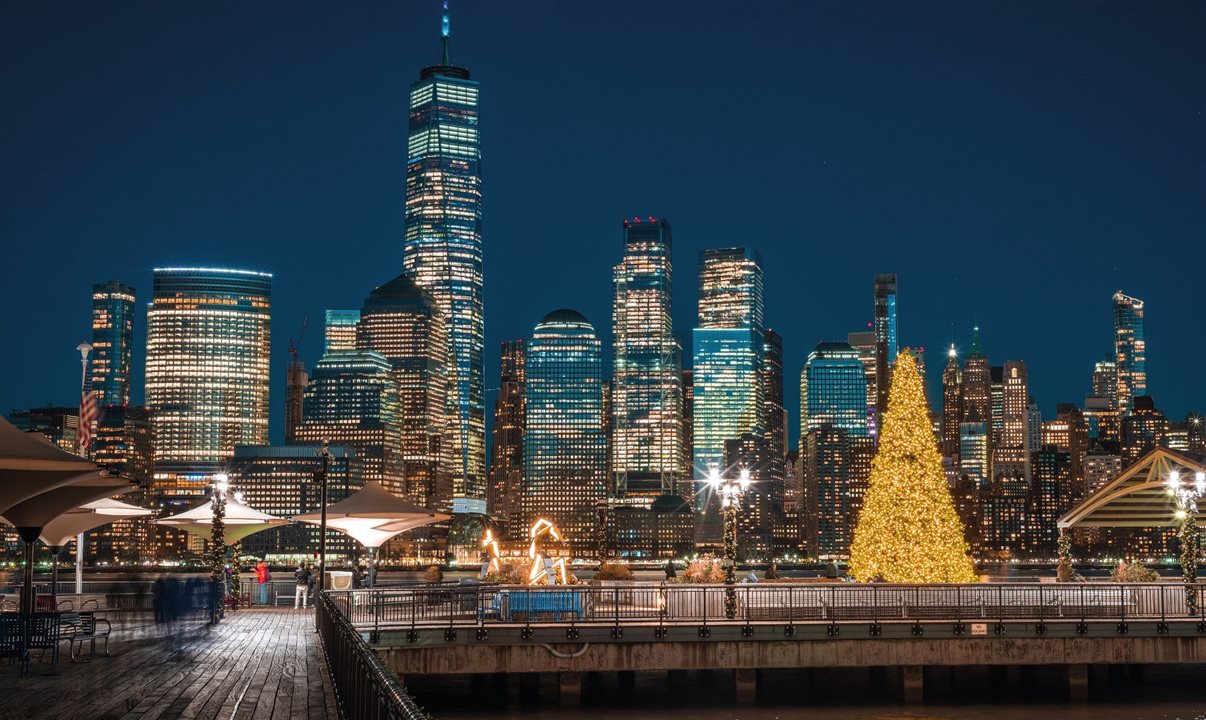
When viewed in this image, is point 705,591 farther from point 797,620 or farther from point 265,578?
point 265,578

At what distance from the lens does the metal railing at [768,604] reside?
108ft

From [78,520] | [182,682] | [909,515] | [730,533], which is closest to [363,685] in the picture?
[182,682]

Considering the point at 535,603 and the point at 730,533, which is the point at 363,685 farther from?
the point at 730,533

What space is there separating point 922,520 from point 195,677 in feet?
93.2

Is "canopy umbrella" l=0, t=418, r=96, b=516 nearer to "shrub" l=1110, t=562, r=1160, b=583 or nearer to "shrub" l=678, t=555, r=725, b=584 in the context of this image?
"shrub" l=678, t=555, r=725, b=584

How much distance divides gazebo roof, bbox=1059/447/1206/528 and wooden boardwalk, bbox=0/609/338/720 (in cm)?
3193

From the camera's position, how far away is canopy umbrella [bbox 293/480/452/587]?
42.5 meters

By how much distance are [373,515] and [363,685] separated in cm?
3115

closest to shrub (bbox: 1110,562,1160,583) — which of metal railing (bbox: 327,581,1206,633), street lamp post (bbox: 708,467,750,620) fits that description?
metal railing (bbox: 327,581,1206,633)

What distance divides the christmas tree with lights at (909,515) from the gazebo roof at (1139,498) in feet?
26.5

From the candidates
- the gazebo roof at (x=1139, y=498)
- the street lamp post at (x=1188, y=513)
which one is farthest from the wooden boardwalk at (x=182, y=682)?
the gazebo roof at (x=1139, y=498)

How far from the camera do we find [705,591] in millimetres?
34219

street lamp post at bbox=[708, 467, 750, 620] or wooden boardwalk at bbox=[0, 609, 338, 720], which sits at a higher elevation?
street lamp post at bbox=[708, 467, 750, 620]

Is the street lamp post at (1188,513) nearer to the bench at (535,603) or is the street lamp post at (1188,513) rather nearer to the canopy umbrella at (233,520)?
the bench at (535,603)
